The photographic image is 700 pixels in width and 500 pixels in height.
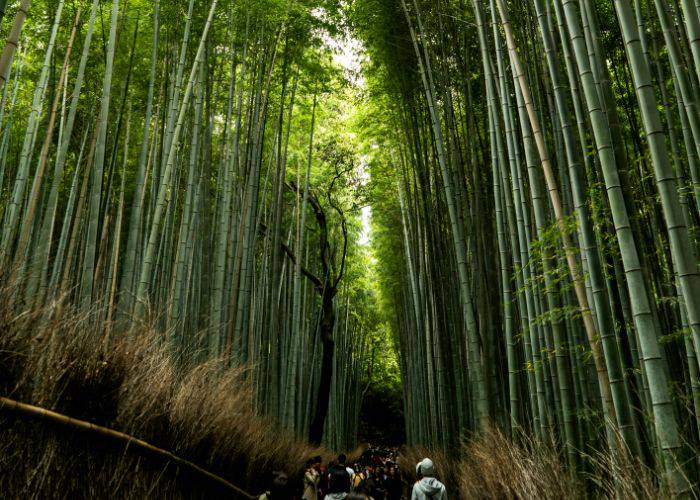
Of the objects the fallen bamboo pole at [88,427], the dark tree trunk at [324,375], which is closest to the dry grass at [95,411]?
the fallen bamboo pole at [88,427]

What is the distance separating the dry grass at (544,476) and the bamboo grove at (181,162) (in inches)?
73.4

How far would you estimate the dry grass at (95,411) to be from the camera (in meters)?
1.48

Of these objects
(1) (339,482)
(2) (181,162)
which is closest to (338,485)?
(1) (339,482)

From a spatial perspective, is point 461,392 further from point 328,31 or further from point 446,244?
point 328,31

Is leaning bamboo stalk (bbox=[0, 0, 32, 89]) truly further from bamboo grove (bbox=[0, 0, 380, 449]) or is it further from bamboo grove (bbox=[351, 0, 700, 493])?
bamboo grove (bbox=[351, 0, 700, 493])

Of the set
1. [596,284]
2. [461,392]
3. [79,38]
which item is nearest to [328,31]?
[79,38]

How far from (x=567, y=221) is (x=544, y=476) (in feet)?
3.95

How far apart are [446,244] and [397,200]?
3153mm

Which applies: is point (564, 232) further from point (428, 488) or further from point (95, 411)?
point (95, 411)

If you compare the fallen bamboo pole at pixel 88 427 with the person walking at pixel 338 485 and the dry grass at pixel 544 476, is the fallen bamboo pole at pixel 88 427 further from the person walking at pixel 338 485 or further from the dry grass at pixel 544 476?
the dry grass at pixel 544 476

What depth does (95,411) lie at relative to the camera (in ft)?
5.99

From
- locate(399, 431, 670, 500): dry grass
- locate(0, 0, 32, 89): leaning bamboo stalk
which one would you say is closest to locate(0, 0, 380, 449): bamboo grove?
locate(0, 0, 32, 89): leaning bamboo stalk

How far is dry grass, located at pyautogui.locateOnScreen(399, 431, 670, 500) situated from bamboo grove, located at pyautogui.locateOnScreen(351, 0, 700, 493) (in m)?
0.08

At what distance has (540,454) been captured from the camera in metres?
2.26
